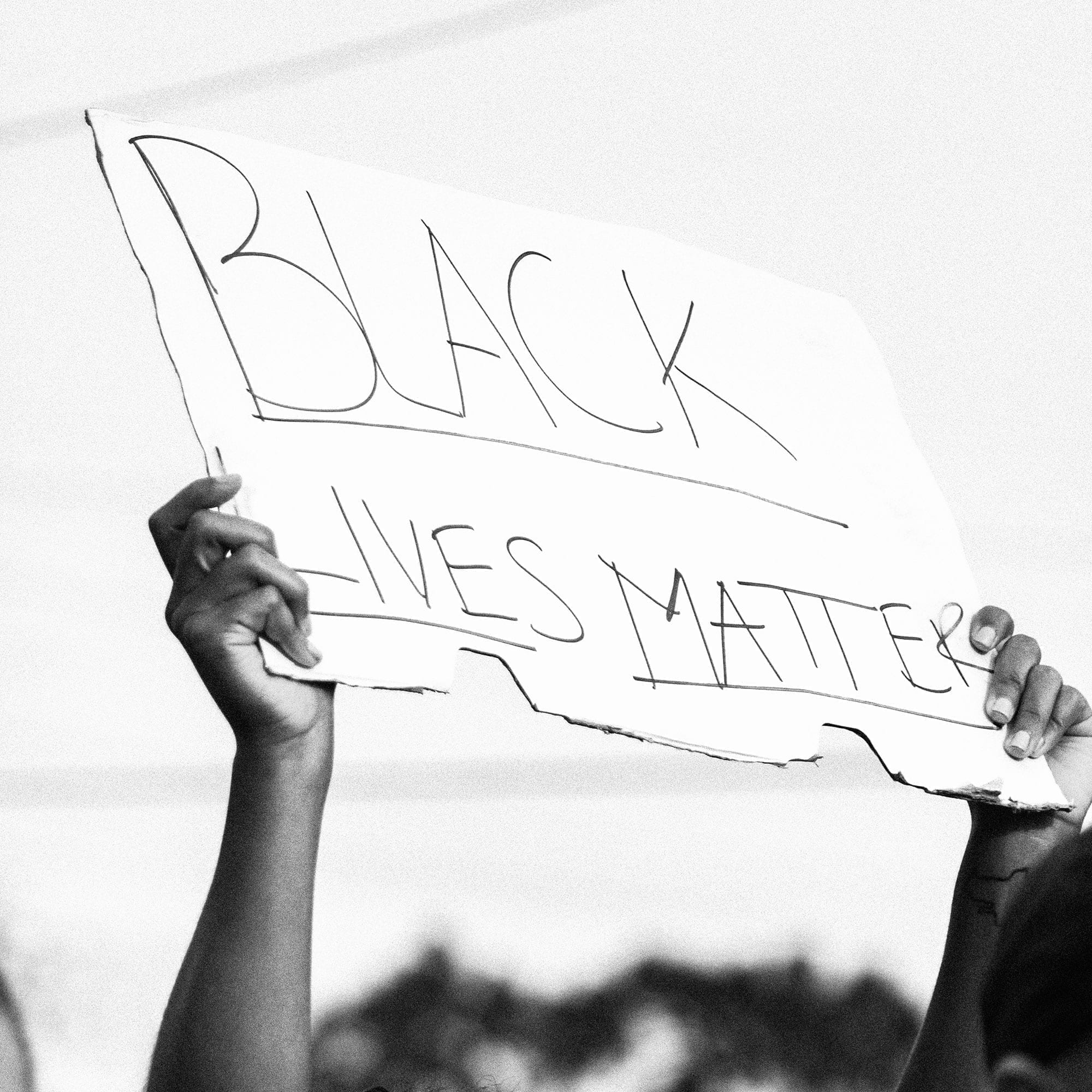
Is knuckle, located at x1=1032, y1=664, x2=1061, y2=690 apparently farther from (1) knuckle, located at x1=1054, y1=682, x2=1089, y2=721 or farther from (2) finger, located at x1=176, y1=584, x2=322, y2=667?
(2) finger, located at x1=176, y1=584, x2=322, y2=667

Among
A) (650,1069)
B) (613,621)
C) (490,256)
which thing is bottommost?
(650,1069)

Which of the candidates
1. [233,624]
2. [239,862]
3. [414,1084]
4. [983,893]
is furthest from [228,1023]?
[414,1084]

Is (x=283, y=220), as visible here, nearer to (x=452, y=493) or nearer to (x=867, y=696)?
(x=452, y=493)

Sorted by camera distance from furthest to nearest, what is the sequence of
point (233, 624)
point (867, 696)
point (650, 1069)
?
point (650, 1069) → point (867, 696) → point (233, 624)

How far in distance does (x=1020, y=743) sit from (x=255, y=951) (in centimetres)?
54

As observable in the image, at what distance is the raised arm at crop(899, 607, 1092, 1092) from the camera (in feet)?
3.30

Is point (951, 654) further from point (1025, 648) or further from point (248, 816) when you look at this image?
point (248, 816)

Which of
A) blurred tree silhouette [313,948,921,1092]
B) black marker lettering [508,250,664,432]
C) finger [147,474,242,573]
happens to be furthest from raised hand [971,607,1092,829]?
blurred tree silhouette [313,948,921,1092]

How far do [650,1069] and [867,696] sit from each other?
0.82m

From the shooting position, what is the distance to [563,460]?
0.91 metres

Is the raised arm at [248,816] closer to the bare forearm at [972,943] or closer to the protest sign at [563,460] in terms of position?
the protest sign at [563,460]

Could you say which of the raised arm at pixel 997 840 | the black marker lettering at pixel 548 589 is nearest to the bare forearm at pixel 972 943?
the raised arm at pixel 997 840

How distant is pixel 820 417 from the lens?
3.50 ft

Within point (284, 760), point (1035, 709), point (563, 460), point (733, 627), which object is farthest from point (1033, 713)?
point (284, 760)
